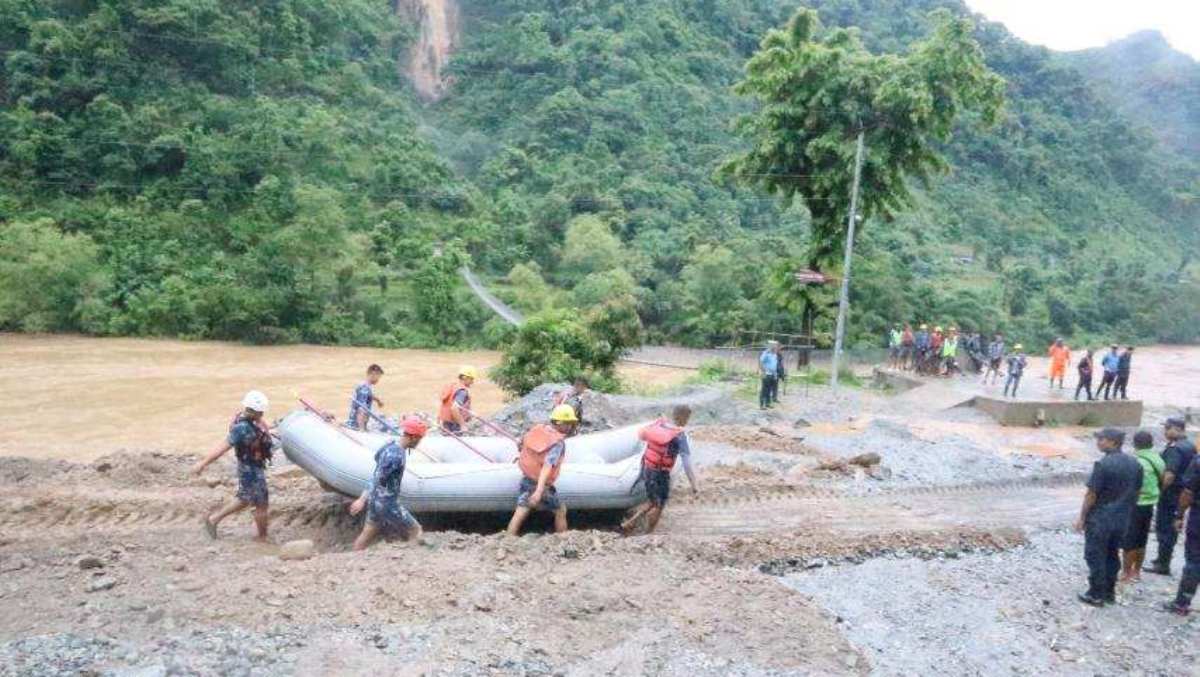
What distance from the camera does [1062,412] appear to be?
15.3m

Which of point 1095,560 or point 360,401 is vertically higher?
point 360,401

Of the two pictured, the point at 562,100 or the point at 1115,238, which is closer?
the point at 562,100

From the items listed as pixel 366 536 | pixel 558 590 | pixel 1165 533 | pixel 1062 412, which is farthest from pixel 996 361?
pixel 366 536

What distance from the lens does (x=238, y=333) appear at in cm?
2959

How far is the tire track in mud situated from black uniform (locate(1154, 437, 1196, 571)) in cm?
160

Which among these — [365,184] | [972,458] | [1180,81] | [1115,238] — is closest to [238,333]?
[365,184]

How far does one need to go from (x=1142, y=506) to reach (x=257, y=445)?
22.7 feet

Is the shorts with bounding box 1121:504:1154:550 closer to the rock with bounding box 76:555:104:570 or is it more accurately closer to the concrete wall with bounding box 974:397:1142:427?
the rock with bounding box 76:555:104:570

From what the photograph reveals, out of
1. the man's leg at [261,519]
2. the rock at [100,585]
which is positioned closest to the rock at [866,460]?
the man's leg at [261,519]

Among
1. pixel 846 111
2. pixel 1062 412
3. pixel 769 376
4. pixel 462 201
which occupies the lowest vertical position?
pixel 1062 412

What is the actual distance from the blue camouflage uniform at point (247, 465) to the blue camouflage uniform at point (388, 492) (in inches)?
37.0

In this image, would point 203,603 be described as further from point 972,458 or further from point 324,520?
point 972,458

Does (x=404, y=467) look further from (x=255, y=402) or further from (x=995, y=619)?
(x=995, y=619)

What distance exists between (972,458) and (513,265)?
2769 cm
